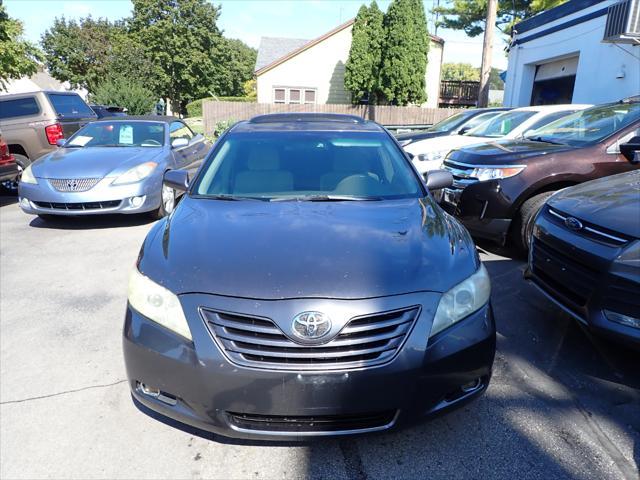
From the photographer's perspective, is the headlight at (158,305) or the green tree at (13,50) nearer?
the headlight at (158,305)

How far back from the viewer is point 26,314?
3.64 metres

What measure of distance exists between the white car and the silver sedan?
13.6 ft

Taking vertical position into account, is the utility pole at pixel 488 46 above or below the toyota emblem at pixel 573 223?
above

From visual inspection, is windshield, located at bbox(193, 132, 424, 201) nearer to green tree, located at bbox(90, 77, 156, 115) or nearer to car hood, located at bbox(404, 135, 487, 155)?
car hood, located at bbox(404, 135, 487, 155)

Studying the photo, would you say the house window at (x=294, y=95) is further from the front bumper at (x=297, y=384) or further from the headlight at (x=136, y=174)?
the front bumper at (x=297, y=384)

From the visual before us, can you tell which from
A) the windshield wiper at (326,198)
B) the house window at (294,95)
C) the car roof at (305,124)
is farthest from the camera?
the house window at (294,95)

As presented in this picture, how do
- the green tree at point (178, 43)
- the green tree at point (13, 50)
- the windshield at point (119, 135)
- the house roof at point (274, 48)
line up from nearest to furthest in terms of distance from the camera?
the windshield at point (119, 135), the green tree at point (13, 50), the house roof at point (274, 48), the green tree at point (178, 43)

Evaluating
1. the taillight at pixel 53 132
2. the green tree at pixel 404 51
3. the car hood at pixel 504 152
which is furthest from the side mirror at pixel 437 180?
the green tree at pixel 404 51

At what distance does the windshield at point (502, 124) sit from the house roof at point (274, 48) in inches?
943

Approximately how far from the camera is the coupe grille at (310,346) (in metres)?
1.79

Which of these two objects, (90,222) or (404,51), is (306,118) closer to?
(90,222)

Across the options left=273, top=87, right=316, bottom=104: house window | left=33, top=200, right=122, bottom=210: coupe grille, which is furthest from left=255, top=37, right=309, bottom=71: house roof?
left=33, top=200, right=122, bottom=210: coupe grille

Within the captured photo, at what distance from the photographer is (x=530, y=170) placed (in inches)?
179

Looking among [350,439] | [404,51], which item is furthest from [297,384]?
[404,51]
